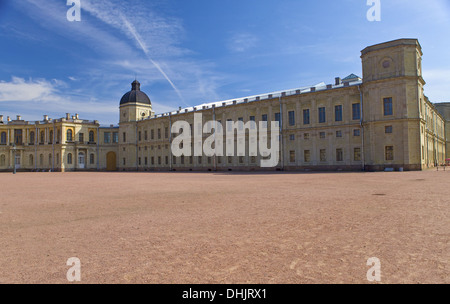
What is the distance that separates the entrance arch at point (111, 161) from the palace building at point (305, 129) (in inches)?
35.7

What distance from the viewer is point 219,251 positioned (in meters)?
4.99

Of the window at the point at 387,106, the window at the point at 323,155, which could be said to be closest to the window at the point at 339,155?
the window at the point at 323,155

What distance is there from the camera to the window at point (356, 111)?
3913 centimetres

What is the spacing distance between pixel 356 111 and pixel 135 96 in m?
45.7

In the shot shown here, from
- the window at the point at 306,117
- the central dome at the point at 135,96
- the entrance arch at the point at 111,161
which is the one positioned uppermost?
the central dome at the point at 135,96

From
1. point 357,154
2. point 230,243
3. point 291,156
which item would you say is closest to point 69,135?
point 291,156

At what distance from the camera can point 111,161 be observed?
72562 millimetres

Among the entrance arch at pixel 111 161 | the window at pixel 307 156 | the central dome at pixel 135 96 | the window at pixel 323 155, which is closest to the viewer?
the window at pixel 323 155

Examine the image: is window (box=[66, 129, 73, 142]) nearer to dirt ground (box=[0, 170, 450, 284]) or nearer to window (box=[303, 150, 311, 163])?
window (box=[303, 150, 311, 163])

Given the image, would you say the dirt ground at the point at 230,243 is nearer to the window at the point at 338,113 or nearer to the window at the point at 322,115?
the window at the point at 338,113
